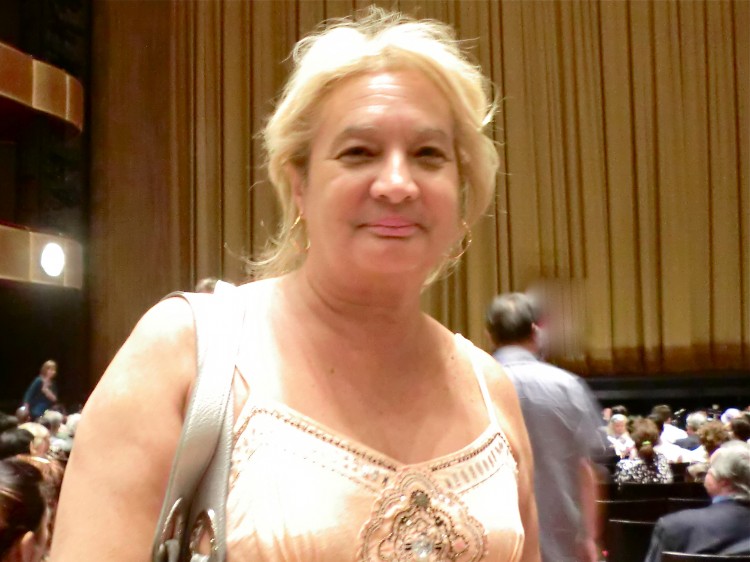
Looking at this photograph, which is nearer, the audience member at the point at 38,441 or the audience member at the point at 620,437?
the audience member at the point at 38,441

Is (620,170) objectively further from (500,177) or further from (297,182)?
(297,182)

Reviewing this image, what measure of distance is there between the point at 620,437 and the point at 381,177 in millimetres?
7831

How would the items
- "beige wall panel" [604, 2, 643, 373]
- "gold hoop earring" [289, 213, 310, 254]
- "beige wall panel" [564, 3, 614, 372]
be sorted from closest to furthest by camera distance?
"gold hoop earring" [289, 213, 310, 254] < "beige wall panel" [604, 2, 643, 373] < "beige wall panel" [564, 3, 614, 372]

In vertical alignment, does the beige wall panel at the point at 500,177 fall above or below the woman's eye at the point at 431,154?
above

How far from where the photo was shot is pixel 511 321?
13.3ft

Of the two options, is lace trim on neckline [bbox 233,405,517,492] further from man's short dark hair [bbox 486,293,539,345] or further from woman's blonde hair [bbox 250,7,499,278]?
man's short dark hair [bbox 486,293,539,345]

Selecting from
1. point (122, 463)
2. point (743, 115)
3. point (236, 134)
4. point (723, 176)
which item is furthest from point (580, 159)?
point (122, 463)

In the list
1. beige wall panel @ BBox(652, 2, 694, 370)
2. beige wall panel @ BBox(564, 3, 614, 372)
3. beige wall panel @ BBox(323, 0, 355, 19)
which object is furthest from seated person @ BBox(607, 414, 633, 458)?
beige wall panel @ BBox(323, 0, 355, 19)

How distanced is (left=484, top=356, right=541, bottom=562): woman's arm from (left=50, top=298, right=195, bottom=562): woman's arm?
0.56m

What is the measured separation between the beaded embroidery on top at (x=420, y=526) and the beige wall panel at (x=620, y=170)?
13.3 metres

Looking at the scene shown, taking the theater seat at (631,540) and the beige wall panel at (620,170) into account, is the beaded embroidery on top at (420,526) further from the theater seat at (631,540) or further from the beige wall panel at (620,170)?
the beige wall panel at (620,170)

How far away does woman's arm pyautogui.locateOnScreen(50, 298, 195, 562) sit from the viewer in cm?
124

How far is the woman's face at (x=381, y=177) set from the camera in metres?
1.41

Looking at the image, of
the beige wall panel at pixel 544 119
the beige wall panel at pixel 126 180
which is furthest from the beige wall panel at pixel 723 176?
the beige wall panel at pixel 126 180
